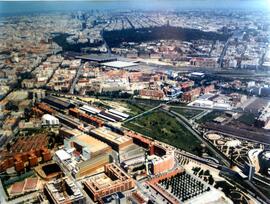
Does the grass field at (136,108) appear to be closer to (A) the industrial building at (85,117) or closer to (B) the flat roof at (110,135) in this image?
(A) the industrial building at (85,117)

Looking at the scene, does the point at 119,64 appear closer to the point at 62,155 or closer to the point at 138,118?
the point at 138,118

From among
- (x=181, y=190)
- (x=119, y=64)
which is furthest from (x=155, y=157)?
(x=119, y=64)

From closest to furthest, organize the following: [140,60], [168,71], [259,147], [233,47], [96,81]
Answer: [259,147], [96,81], [168,71], [140,60], [233,47]

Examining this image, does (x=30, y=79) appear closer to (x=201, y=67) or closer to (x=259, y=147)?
(x=201, y=67)

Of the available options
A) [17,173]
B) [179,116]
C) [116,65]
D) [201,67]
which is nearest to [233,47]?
[201,67]

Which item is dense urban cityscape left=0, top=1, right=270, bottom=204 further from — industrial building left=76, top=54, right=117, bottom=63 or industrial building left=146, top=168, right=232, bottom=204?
industrial building left=76, top=54, right=117, bottom=63

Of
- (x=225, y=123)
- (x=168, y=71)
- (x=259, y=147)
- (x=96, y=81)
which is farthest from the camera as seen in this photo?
(x=168, y=71)

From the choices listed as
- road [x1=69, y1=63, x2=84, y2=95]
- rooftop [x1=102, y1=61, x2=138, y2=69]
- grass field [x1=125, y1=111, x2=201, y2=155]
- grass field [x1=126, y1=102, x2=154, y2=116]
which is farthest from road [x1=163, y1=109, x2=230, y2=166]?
rooftop [x1=102, y1=61, x2=138, y2=69]
